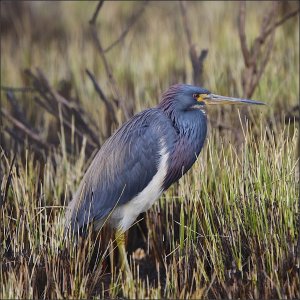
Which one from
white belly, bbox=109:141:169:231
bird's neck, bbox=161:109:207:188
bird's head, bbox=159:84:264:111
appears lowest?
white belly, bbox=109:141:169:231

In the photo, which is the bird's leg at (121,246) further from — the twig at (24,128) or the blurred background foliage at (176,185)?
the twig at (24,128)

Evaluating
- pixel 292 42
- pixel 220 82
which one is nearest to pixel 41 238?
pixel 220 82

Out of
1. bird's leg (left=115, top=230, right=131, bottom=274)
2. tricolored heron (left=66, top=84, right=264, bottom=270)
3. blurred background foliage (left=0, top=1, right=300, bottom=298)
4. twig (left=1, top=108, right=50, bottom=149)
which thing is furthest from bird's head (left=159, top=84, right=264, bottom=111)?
twig (left=1, top=108, right=50, bottom=149)

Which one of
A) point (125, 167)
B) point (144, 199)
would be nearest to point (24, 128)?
point (125, 167)

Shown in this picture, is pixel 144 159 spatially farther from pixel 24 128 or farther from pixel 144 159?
pixel 24 128

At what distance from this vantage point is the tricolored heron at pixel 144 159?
4.26m

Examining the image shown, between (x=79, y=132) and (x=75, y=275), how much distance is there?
7.51 feet

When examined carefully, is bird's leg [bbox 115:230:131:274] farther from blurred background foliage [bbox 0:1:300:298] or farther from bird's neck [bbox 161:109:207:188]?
bird's neck [bbox 161:109:207:188]

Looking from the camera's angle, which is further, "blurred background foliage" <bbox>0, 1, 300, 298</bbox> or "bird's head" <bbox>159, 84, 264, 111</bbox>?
"bird's head" <bbox>159, 84, 264, 111</bbox>

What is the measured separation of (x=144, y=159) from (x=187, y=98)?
44cm

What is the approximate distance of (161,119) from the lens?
14.0ft

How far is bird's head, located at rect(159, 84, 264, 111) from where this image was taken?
4.33 meters

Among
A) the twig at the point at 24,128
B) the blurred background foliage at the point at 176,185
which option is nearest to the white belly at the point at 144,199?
the blurred background foliage at the point at 176,185

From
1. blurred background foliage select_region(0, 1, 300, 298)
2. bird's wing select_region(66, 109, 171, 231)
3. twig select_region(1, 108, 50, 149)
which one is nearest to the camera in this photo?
blurred background foliage select_region(0, 1, 300, 298)
